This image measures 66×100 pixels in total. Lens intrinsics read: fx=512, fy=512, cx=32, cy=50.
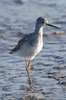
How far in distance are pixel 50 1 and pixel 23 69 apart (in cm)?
780

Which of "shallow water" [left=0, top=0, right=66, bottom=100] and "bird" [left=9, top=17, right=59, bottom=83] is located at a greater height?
"bird" [left=9, top=17, right=59, bottom=83]

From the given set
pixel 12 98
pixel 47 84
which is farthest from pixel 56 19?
pixel 12 98

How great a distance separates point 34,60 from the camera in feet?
37.4

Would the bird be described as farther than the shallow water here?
Yes

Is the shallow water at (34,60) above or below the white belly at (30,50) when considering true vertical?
below

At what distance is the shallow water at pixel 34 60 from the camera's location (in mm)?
9172

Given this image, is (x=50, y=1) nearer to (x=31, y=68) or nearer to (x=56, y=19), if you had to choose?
(x=56, y=19)

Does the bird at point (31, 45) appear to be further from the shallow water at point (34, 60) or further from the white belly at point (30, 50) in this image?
the shallow water at point (34, 60)

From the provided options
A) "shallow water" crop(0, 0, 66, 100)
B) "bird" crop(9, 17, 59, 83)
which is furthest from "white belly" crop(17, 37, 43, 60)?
"shallow water" crop(0, 0, 66, 100)

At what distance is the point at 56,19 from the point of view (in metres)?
15.8

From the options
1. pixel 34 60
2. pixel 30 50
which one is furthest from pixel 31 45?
pixel 34 60

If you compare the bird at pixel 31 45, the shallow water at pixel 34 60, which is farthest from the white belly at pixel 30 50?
the shallow water at pixel 34 60

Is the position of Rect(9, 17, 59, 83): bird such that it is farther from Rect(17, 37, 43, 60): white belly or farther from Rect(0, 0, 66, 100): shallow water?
Rect(0, 0, 66, 100): shallow water

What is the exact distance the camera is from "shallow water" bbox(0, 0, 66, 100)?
30.1 feet
